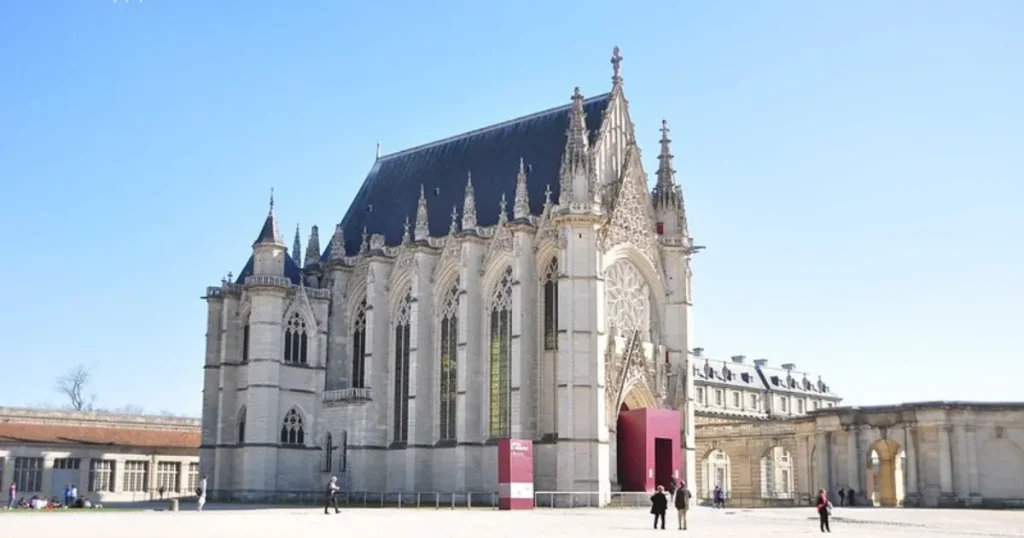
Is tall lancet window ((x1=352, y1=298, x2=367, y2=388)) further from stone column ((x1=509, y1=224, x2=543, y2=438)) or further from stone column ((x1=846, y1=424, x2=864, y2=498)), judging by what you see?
stone column ((x1=846, y1=424, x2=864, y2=498))

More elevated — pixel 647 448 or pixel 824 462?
pixel 647 448

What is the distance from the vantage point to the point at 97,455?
6944 centimetres

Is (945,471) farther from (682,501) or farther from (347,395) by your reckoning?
(347,395)

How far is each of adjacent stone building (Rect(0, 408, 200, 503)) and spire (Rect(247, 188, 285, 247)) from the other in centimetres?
1618

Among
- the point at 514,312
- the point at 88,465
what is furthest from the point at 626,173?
the point at 88,465

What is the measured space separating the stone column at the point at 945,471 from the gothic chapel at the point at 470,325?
43.0 feet

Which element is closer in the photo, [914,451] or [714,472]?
[914,451]

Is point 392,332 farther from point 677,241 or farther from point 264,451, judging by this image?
point 677,241

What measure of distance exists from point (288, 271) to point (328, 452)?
1118 cm

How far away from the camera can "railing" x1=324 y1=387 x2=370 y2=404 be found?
65.2 m

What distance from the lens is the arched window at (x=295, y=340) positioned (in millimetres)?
67625

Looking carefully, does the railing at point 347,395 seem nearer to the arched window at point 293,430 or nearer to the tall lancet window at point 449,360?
the arched window at point 293,430

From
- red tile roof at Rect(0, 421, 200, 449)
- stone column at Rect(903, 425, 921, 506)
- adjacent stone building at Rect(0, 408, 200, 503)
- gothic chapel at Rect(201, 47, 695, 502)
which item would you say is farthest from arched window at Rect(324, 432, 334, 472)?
stone column at Rect(903, 425, 921, 506)

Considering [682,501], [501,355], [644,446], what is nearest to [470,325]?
[501,355]
